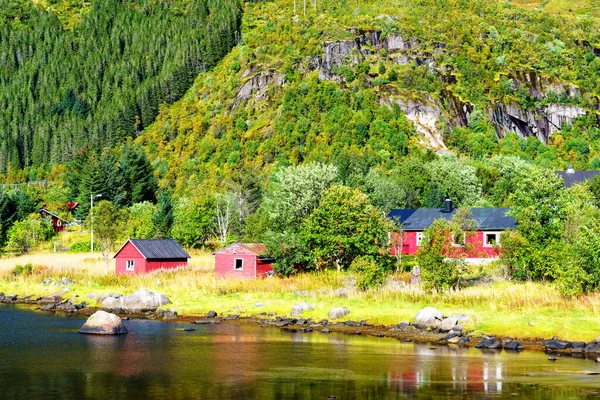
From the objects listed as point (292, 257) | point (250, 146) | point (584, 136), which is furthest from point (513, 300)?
point (584, 136)

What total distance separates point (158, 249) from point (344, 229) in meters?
21.8

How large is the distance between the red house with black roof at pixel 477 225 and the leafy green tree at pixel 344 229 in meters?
7.13

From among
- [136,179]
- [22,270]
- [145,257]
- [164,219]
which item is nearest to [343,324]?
[145,257]

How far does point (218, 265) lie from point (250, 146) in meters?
97.8

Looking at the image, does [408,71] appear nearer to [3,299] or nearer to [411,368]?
[3,299]

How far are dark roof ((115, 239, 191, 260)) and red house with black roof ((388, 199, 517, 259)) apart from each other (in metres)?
22.9

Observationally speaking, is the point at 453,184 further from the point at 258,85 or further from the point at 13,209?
the point at 258,85

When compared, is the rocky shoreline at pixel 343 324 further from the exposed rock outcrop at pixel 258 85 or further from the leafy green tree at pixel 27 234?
the exposed rock outcrop at pixel 258 85

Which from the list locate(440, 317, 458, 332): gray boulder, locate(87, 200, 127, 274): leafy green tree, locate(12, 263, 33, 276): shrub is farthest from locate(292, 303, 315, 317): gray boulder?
locate(87, 200, 127, 274): leafy green tree

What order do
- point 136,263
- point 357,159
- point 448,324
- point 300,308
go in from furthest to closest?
1. point 357,159
2. point 136,263
3. point 300,308
4. point 448,324

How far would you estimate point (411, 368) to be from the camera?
139 feet

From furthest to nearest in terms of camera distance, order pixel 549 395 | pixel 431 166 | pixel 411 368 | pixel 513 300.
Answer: pixel 431 166
pixel 513 300
pixel 411 368
pixel 549 395

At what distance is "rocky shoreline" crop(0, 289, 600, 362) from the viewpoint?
1864 inches

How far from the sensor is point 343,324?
183ft
